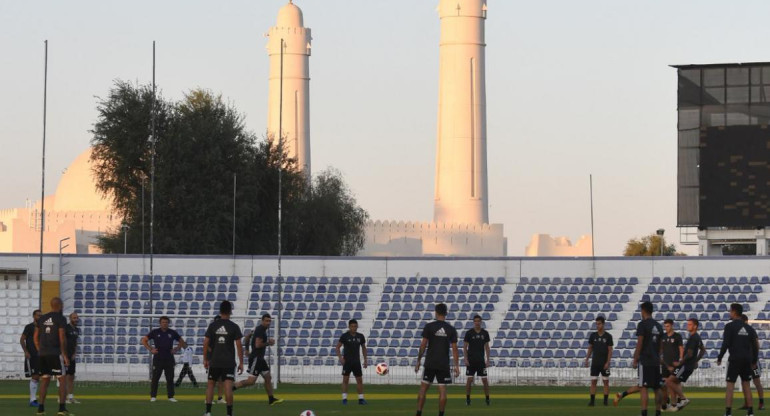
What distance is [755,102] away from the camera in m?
51.5

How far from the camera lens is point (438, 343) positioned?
76.6 ft

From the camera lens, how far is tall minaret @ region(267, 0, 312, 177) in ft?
377

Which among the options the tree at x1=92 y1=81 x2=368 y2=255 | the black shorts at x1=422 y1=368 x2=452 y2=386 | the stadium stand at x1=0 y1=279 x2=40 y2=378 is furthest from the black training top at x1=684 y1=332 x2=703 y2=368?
the tree at x1=92 y1=81 x2=368 y2=255

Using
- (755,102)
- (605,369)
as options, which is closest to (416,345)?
(755,102)

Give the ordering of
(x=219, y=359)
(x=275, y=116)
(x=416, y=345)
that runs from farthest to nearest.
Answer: (x=275, y=116) < (x=416, y=345) < (x=219, y=359)

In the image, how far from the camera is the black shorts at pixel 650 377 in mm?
24453

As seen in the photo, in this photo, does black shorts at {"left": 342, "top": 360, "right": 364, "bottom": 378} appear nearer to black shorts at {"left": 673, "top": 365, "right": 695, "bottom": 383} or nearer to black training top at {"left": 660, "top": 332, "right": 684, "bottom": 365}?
black shorts at {"left": 673, "top": 365, "right": 695, "bottom": 383}

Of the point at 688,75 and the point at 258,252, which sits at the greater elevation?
the point at 688,75

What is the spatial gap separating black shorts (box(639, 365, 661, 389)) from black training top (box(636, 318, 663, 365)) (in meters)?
0.08

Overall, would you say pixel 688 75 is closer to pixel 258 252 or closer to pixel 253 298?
pixel 253 298

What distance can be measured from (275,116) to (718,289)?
226ft

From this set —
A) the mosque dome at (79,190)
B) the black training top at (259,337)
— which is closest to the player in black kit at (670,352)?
the black training top at (259,337)

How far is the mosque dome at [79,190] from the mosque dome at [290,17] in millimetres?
17026

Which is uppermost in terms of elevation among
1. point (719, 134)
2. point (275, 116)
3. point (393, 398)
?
point (275, 116)
